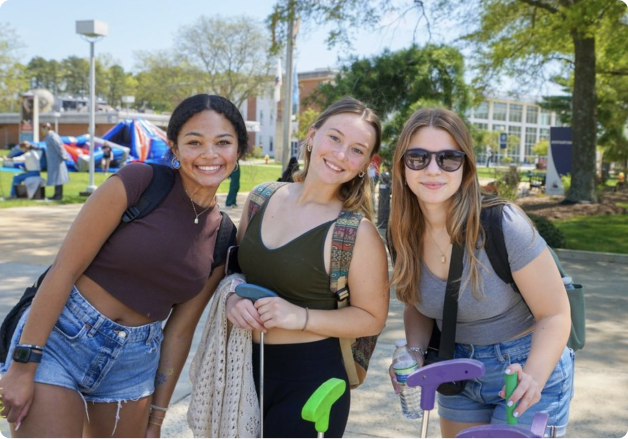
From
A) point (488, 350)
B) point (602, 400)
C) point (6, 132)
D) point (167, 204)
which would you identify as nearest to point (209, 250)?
point (167, 204)

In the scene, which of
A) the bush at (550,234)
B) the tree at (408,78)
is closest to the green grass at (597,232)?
the bush at (550,234)

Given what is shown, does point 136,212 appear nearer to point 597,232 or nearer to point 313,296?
point 313,296

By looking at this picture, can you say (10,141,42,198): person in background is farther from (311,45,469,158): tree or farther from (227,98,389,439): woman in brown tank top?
(227,98,389,439): woman in brown tank top

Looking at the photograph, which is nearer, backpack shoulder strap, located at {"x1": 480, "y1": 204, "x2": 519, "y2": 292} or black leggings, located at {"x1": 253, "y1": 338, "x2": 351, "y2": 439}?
backpack shoulder strap, located at {"x1": 480, "y1": 204, "x2": 519, "y2": 292}

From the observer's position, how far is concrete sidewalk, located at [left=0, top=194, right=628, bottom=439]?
3.78m

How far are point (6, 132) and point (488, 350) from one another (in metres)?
73.0

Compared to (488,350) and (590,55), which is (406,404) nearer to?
(488,350)

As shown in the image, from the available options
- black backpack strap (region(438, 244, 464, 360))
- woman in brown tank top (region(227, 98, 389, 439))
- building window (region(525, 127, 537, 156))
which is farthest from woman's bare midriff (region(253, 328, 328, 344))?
building window (region(525, 127, 537, 156))

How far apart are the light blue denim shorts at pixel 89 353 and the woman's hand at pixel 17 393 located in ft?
0.14

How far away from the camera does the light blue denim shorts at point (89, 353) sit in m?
2.10

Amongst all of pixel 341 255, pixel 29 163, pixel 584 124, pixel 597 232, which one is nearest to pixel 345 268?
pixel 341 255

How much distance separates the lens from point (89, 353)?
2143 mm

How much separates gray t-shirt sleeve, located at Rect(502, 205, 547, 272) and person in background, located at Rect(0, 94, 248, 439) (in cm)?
107

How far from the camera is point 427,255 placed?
2.29 meters
